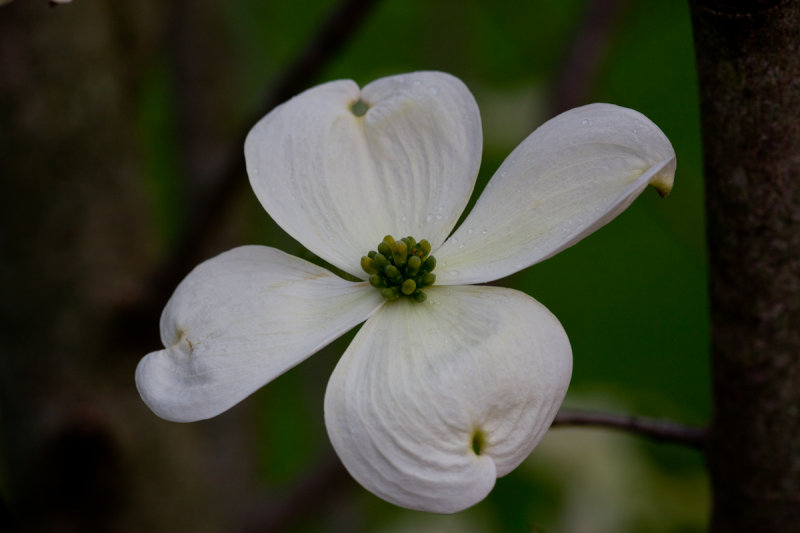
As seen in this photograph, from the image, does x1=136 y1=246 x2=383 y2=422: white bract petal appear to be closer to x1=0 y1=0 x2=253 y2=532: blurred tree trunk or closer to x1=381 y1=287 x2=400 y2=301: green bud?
x1=381 y1=287 x2=400 y2=301: green bud

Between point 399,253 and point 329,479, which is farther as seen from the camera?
point 329,479

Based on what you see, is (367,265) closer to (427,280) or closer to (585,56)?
(427,280)

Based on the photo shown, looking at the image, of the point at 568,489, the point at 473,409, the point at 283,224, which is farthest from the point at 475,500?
the point at 568,489

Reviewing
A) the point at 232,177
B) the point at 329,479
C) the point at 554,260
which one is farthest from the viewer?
the point at 554,260

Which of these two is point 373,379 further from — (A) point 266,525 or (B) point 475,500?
(A) point 266,525

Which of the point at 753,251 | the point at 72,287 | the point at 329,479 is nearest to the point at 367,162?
the point at 753,251

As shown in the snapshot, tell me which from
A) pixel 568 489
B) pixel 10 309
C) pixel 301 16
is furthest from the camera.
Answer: pixel 301 16

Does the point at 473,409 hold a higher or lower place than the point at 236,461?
higher

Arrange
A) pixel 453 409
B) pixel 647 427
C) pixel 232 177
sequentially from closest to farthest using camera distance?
pixel 453 409 → pixel 647 427 → pixel 232 177
